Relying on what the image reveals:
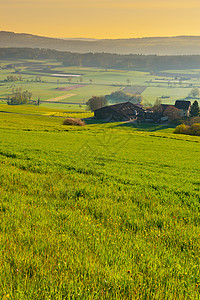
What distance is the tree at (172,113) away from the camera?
89750mm

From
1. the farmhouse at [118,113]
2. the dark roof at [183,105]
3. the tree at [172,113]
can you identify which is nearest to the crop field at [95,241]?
the farmhouse at [118,113]

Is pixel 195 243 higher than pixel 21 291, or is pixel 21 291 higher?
pixel 21 291

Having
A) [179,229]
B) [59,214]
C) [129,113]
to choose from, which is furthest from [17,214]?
[129,113]

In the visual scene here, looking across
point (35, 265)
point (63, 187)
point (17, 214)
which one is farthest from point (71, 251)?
point (63, 187)

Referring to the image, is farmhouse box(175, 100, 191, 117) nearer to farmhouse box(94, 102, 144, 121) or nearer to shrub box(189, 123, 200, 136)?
farmhouse box(94, 102, 144, 121)

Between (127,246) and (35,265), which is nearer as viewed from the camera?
(35,265)

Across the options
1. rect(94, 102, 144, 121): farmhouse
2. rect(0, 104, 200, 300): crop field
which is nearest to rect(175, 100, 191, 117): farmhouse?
rect(94, 102, 144, 121): farmhouse

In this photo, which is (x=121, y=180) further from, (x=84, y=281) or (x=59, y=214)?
(x=84, y=281)

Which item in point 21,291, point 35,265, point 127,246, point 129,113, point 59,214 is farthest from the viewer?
point 129,113

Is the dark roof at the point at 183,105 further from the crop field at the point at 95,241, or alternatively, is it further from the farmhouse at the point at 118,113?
the crop field at the point at 95,241

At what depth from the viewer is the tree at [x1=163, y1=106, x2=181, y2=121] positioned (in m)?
89.8

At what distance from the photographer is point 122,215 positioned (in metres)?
7.38

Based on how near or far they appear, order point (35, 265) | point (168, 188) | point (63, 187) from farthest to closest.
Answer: point (168, 188) < point (63, 187) < point (35, 265)

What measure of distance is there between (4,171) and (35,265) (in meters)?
7.93
